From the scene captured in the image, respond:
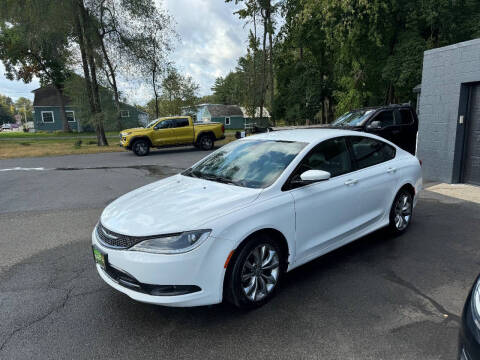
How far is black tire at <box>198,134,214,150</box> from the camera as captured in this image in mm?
18750

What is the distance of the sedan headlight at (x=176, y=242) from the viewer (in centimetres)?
264

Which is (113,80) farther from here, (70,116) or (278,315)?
(278,315)

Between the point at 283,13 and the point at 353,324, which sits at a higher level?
the point at 283,13

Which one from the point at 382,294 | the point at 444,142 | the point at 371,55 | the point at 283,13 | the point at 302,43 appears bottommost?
the point at 382,294

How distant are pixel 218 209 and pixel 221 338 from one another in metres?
1.04

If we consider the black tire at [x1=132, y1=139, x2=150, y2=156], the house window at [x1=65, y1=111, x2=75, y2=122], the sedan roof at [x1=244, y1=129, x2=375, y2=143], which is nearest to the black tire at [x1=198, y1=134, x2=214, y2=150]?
the black tire at [x1=132, y1=139, x2=150, y2=156]

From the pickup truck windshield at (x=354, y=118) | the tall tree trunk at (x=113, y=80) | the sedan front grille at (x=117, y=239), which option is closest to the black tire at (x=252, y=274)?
the sedan front grille at (x=117, y=239)

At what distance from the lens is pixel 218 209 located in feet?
9.40

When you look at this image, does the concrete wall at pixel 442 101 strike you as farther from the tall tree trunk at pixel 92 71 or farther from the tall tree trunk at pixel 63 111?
the tall tree trunk at pixel 63 111

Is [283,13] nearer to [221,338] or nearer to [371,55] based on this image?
[371,55]

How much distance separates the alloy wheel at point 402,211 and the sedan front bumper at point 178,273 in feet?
10.0

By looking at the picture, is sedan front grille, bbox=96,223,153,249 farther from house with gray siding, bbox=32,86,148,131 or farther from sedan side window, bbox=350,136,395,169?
house with gray siding, bbox=32,86,148,131

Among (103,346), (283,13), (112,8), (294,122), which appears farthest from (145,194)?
(294,122)

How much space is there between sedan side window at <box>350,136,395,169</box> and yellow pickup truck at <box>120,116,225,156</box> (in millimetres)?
13941
